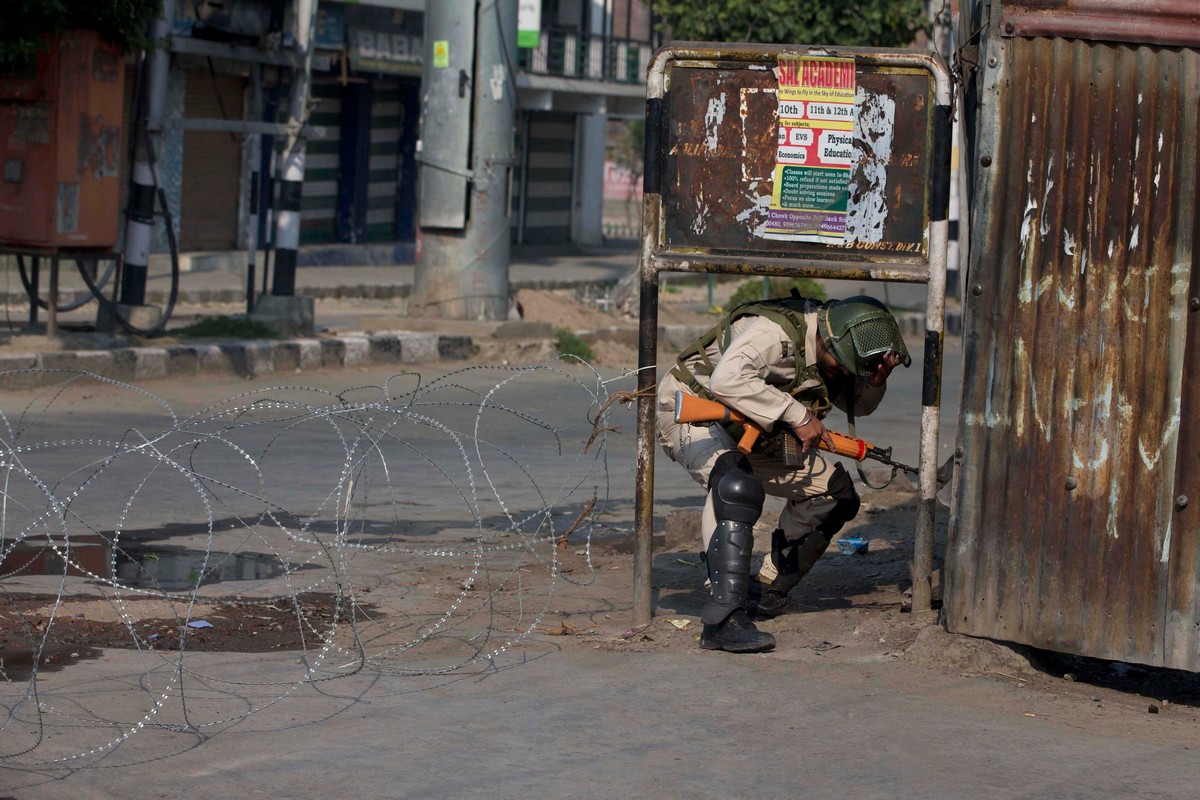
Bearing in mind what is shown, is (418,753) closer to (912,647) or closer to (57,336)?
(912,647)

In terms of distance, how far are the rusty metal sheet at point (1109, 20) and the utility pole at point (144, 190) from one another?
26.6ft

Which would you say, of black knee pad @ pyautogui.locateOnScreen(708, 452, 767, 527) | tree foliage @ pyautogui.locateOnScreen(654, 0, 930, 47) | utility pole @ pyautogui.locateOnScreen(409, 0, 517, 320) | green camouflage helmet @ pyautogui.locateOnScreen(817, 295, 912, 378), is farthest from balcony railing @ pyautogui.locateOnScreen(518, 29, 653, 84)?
black knee pad @ pyautogui.locateOnScreen(708, 452, 767, 527)

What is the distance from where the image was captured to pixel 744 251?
504 cm

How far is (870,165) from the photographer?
4.98 metres

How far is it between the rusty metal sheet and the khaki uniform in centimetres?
125

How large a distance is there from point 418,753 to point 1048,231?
2347mm

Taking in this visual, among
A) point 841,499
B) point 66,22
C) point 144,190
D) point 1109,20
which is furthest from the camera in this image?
point 144,190

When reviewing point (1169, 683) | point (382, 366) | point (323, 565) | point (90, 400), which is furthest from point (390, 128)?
point (1169, 683)

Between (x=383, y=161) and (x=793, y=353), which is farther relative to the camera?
(x=383, y=161)

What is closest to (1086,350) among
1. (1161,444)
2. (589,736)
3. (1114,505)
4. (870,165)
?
(1161,444)

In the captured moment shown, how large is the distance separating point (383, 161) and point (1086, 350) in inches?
922

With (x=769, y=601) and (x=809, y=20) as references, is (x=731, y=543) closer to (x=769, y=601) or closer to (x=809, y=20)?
(x=769, y=601)

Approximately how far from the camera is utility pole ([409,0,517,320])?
45.8ft

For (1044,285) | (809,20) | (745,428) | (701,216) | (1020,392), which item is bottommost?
(745,428)
